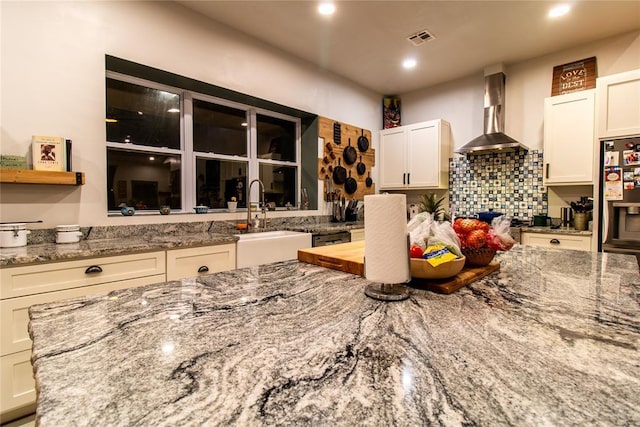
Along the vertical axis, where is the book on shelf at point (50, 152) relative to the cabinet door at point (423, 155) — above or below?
below

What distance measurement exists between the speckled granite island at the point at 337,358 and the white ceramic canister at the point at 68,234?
4.78ft

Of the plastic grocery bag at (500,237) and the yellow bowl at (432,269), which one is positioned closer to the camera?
the yellow bowl at (432,269)

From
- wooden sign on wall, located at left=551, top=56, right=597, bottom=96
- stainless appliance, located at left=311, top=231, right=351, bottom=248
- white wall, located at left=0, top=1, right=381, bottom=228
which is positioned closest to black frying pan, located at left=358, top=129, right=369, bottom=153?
stainless appliance, located at left=311, top=231, right=351, bottom=248

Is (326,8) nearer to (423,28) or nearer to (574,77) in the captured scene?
(423,28)

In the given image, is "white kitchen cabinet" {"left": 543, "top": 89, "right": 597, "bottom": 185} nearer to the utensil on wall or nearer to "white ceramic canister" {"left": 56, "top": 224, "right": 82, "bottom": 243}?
the utensil on wall

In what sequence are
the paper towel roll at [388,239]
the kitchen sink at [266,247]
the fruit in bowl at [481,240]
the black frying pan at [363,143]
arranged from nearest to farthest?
the paper towel roll at [388,239]
the fruit in bowl at [481,240]
the kitchen sink at [266,247]
the black frying pan at [363,143]

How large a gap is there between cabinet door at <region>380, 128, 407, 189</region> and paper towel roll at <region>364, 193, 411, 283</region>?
3700 mm

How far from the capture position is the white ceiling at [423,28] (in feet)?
8.43

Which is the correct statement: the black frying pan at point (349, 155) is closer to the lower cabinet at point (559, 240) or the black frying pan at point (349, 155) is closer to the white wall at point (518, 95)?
the white wall at point (518, 95)

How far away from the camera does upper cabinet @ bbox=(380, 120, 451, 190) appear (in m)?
4.04

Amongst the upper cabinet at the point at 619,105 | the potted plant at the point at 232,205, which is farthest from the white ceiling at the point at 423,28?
the potted plant at the point at 232,205

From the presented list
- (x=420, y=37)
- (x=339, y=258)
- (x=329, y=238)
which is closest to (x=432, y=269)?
(x=339, y=258)

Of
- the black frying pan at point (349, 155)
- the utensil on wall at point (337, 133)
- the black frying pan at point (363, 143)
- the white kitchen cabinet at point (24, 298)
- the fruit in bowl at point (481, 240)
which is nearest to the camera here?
the fruit in bowl at point (481, 240)

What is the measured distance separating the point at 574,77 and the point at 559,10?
1.00 meters
